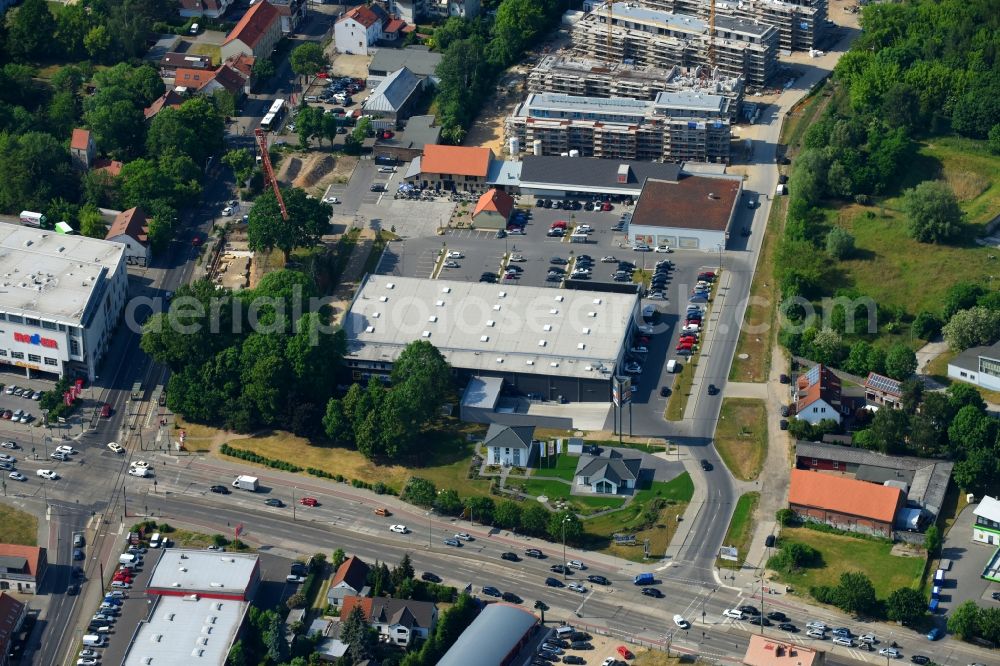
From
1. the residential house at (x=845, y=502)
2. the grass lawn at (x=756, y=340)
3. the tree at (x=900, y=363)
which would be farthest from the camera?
the grass lawn at (x=756, y=340)

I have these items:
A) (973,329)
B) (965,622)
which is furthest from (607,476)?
(973,329)

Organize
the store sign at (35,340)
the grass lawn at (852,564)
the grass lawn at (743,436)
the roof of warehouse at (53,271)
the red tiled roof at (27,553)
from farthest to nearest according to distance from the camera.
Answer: the roof of warehouse at (53,271)
the store sign at (35,340)
the grass lawn at (743,436)
the grass lawn at (852,564)
the red tiled roof at (27,553)

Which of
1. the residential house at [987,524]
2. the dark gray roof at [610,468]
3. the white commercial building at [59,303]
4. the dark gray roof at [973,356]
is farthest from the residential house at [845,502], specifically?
the white commercial building at [59,303]

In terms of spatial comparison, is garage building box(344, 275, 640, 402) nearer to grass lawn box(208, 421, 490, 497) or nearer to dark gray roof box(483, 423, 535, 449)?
grass lawn box(208, 421, 490, 497)

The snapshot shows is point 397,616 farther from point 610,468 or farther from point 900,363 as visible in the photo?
point 900,363

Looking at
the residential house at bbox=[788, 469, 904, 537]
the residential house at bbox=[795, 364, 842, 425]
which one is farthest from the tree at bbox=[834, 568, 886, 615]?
the residential house at bbox=[795, 364, 842, 425]

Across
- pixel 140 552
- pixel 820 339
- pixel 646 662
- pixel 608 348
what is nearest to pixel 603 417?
pixel 608 348

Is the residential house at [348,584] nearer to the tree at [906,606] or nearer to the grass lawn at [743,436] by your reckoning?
the grass lawn at [743,436]
